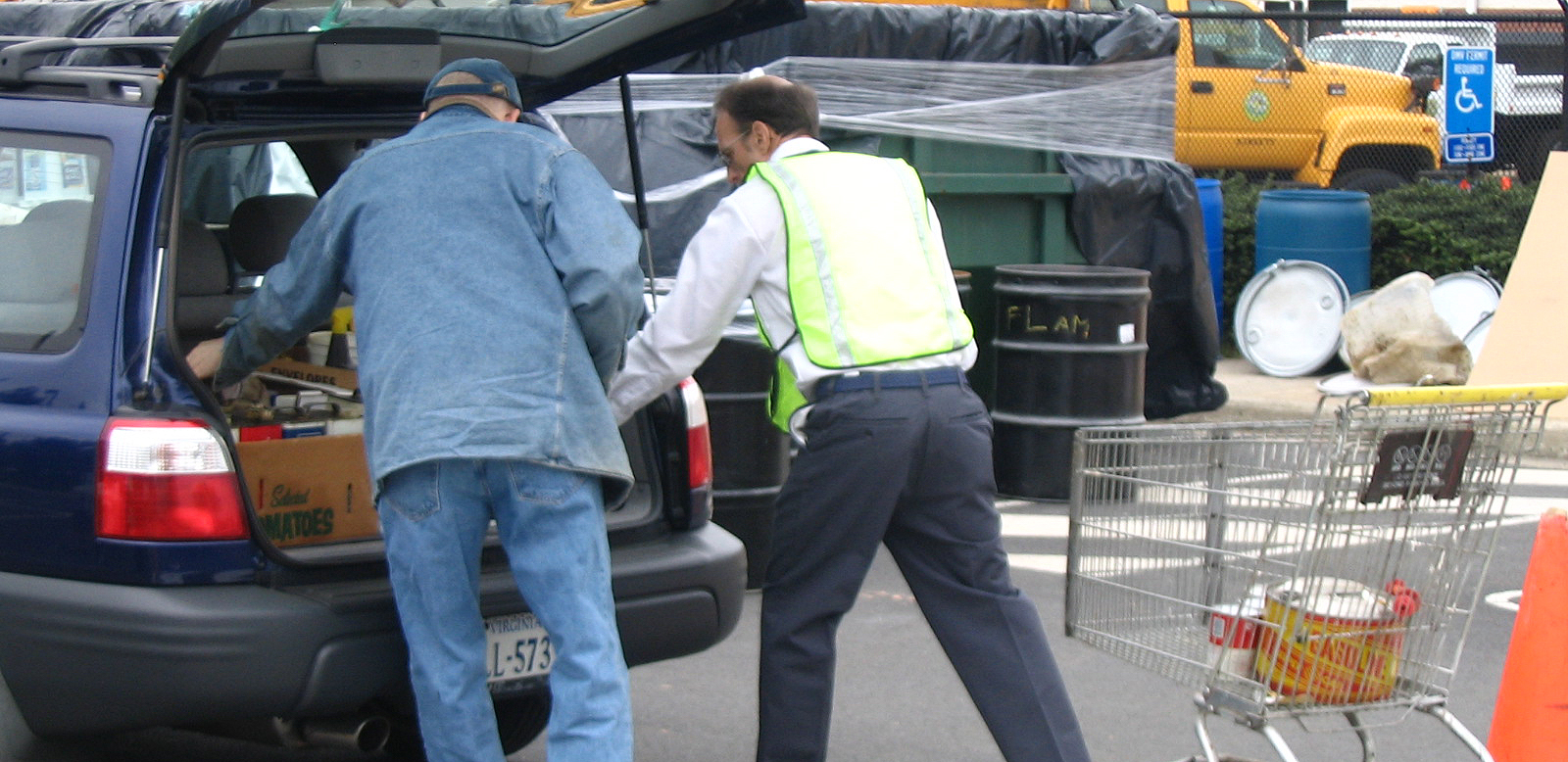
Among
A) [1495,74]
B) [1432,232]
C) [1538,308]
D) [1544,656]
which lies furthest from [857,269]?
[1495,74]

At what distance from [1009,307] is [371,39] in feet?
14.2

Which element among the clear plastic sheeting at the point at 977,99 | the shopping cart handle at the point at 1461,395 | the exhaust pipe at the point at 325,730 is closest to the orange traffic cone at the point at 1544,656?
the shopping cart handle at the point at 1461,395

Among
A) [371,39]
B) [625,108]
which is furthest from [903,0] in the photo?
[371,39]

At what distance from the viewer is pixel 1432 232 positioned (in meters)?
12.2

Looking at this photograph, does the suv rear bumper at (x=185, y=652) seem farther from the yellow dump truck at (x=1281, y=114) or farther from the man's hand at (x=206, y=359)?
the yellow dump truck at (x=1281, y=114)

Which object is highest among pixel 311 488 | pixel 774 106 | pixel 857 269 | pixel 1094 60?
pixel 774 106

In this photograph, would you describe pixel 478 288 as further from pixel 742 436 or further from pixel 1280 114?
pixel 1280 114

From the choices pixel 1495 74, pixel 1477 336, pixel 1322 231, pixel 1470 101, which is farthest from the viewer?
pixel 1495 74

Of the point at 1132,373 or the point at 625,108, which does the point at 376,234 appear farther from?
the point at 1132,373

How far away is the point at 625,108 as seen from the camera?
14.3ft

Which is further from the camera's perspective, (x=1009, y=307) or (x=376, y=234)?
(x=1009, y=307)

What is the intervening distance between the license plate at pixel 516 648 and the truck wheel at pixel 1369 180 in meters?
13.6

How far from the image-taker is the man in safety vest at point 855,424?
11.9ft

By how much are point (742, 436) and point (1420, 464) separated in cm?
295
